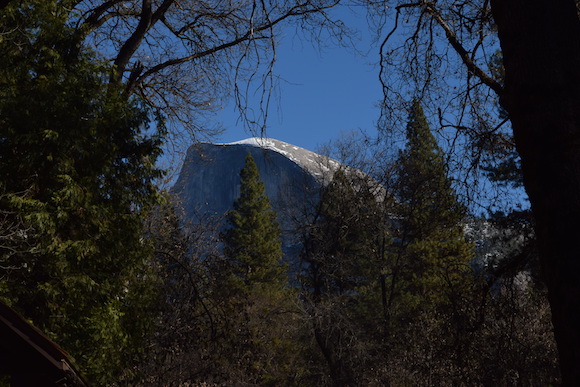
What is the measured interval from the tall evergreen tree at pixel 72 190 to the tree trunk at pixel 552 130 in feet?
26.4

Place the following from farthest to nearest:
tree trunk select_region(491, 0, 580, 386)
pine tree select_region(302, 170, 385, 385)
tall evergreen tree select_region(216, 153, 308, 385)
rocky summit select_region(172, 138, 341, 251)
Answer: tall evergreen tree select_region(216, 153, 308, 385), pine tree select_region(302, 170, 385, 385), rocky summit select_region(172, 138, 341, 251), tree trunk select_region(491, 0, 580, 386)

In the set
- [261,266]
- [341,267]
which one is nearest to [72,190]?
[341,267]

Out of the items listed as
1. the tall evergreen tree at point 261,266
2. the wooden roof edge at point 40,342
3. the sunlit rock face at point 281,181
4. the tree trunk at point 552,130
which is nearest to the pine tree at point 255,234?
the tall evergreen tree at point 261,266

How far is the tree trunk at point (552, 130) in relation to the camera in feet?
9.23

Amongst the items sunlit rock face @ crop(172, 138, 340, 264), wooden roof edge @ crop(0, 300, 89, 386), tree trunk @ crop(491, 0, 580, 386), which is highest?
sunlit rock face @ crop(172, 138, 340, 264)

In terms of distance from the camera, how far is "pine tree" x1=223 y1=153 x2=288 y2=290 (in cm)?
4425

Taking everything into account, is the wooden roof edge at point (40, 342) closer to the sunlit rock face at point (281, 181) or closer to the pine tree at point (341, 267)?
the sunlit rock face at point (281, 181)

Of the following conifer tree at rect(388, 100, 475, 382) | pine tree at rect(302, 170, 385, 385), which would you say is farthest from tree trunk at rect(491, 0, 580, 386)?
pine tree at rect(302, 170, 385, 385)

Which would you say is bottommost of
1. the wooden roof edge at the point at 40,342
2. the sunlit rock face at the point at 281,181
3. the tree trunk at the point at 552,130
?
the wooden roof edge at the point at 40,342

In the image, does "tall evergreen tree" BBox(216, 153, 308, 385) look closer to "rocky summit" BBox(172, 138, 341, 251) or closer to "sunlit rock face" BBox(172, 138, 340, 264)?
"sunlit rock face" BBox(172, 138, 340, 264)

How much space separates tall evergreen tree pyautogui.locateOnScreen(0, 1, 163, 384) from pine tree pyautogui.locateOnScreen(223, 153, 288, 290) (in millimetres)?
31570

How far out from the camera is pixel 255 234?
148 ft

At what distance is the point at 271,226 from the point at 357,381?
23892mm

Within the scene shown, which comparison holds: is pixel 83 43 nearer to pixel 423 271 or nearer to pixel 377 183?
pixel 377 183
